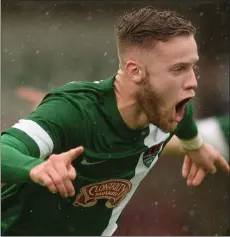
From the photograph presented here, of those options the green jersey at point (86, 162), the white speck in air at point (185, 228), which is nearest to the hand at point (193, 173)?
the green jersey at point (86, 162)

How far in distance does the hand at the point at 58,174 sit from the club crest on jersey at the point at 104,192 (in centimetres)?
61

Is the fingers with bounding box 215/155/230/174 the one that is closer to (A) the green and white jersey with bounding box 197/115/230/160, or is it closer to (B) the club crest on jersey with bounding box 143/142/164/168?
(B) the club crest on jersey with bounding box 143/142/164/168

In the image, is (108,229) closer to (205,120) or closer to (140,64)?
(140,64)

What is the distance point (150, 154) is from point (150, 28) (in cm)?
47

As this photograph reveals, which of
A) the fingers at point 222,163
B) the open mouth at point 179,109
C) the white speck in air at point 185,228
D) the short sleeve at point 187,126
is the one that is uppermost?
the open mouth at point 179,109

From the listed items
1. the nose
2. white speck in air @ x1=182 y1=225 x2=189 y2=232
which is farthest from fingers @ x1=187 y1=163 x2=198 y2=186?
white speck in air @ x1=182 y1=225 x2=189 y2=232

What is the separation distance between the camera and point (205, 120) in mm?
4562

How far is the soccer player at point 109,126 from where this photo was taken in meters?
2.32

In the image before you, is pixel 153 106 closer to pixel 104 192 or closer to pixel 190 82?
pixel 190 82

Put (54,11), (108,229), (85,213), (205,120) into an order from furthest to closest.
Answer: (54,11) → (205,120) → (108,229) → (85,213)

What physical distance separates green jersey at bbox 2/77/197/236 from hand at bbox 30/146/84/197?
0.35m

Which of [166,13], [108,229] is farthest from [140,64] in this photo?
[108,229]

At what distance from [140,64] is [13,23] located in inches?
102

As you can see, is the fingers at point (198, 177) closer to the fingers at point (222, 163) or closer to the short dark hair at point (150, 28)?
the fingers at point (222, 163)
